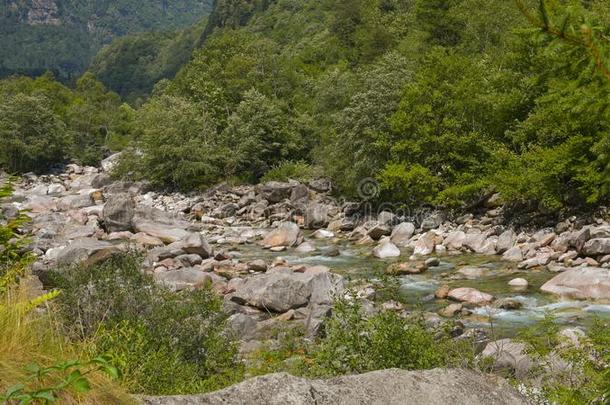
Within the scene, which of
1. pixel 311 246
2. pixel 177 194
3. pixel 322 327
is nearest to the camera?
pixel 322 327

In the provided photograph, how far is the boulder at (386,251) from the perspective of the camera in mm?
21891

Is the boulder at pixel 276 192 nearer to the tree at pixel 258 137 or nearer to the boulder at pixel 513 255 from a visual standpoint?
the tree at pixel 258 137

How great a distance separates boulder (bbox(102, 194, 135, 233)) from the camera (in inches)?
1104

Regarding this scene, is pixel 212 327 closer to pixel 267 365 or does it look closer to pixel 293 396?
pixel 267 365

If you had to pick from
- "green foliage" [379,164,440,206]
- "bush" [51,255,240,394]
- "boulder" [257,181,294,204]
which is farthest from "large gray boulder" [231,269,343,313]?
"boulder" [257,181,294,204]

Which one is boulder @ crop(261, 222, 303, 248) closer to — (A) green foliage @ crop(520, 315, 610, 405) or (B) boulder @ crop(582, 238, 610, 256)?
(B) boulder @ crop(582, 238, 610, 256)

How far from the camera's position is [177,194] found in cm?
4072

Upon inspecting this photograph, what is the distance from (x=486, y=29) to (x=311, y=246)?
24.8 m

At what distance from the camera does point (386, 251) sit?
22.0 metres

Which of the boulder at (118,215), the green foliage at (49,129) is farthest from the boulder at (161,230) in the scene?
the green foliage at (49,129)

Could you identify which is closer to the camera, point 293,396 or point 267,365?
point 293,396

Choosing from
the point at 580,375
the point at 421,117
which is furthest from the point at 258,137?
the point at 580,375

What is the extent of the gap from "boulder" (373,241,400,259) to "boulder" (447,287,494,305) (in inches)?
234

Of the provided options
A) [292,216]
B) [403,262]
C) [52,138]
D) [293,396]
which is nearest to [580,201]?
[403,262]
